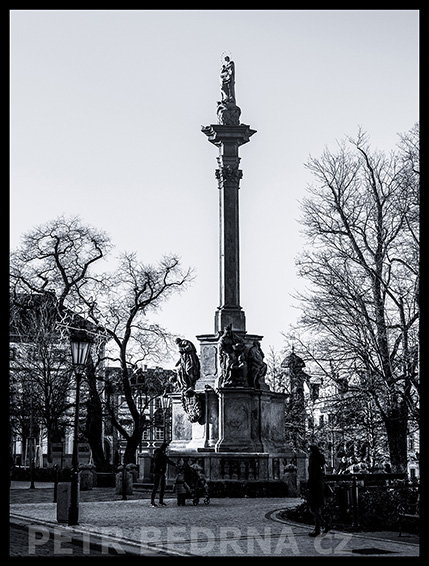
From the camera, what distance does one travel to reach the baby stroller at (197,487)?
87.2 ft

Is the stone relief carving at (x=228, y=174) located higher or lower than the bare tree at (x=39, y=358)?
higher

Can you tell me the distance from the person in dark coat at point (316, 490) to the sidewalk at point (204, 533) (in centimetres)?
30

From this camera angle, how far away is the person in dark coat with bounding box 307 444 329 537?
1766 centimetres

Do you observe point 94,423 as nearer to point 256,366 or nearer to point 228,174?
point 256,366

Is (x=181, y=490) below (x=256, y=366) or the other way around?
below

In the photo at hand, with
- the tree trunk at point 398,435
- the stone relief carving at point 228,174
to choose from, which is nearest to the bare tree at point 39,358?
the stone relief carving at point 228,174

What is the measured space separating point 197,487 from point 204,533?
9012mm

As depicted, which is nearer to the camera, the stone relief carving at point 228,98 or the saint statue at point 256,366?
the saint statue at point 256,366

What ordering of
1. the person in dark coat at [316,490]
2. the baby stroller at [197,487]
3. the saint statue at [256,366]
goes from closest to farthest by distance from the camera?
the person in dark coat at [316,490]
the baby stroller at [197,487]
the saint statue at [256,366]

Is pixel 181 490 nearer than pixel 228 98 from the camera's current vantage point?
Yes

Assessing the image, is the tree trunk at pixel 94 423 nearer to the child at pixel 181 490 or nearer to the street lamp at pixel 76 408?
the child at pixel 181 490

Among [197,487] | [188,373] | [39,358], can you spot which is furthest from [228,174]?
[39,358]

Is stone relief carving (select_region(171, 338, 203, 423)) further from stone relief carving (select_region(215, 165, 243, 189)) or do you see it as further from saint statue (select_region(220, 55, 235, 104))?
saint statue (select_region(220, 55, 235, 104))

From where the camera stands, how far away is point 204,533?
17.8m
